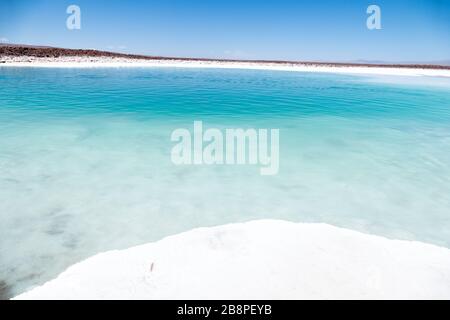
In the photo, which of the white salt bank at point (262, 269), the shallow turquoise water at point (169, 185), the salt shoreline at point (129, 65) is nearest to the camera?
the white salt bank at point (262, 269)

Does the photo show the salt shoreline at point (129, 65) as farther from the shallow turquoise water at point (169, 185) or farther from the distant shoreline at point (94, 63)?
the shallow turquoise water at point (169, 185)

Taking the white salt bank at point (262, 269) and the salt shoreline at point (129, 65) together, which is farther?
the salt shoreline at point (129, 65)

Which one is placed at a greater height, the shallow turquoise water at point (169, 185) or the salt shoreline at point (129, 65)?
the salt shoreline at point (129, 65)

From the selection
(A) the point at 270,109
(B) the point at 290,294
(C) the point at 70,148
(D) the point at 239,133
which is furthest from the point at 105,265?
(A) the point at 270,109

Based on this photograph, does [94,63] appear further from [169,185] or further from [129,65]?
[169,185]

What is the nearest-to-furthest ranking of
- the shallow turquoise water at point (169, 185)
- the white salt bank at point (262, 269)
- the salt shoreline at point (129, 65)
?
1. the white salt bank at point (262, 269)
2. the shallow turquoise water at point (169, 185)
3. the salt shoreline at point (129, 65)

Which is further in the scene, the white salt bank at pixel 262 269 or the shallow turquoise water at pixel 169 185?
the shallow turquoise water at pixel 169 185

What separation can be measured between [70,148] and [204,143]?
10.4ft

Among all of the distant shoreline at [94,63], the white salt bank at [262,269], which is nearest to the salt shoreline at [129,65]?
the distant shoreline at [94,63]

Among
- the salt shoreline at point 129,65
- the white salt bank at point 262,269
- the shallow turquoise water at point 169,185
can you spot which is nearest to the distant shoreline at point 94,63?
the salt shoreline at point 129,65

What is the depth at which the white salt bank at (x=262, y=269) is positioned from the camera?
2.59m

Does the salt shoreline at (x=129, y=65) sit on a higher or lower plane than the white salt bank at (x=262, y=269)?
higher
